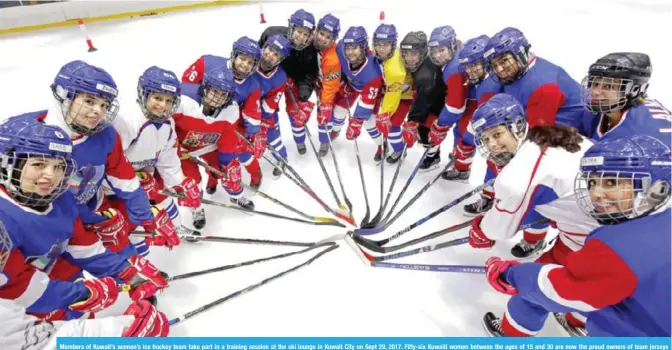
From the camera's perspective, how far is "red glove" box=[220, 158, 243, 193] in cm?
263

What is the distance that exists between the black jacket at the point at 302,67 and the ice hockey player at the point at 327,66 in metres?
0.09

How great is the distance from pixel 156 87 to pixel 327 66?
1570 millimetres

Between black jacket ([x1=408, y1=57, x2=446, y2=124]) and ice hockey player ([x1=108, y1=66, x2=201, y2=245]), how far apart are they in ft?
6.22

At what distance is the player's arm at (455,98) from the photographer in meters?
→ 2.78

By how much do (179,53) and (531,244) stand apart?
5.22 metres

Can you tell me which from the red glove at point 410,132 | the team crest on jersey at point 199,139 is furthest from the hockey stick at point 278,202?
the red glove at point 410,132

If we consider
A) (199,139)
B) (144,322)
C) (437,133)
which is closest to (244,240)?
(199,139)

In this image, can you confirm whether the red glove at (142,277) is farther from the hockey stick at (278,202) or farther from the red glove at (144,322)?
the hockey stick at (278,202)

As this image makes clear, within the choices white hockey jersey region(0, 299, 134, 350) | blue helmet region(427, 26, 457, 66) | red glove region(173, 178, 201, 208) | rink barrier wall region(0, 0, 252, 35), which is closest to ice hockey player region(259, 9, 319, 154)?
blue helmet region(427, 26, 457, 66)

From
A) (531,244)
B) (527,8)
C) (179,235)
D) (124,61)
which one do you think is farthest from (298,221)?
(527,8)

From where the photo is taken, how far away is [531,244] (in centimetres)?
229

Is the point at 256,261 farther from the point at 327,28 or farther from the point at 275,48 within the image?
the point at 327,28

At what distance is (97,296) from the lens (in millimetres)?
1538

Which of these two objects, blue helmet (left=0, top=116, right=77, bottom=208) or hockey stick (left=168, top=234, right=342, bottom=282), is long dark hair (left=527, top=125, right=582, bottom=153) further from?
blue helmet (left=0, top=116, right=77, bottom=208)
